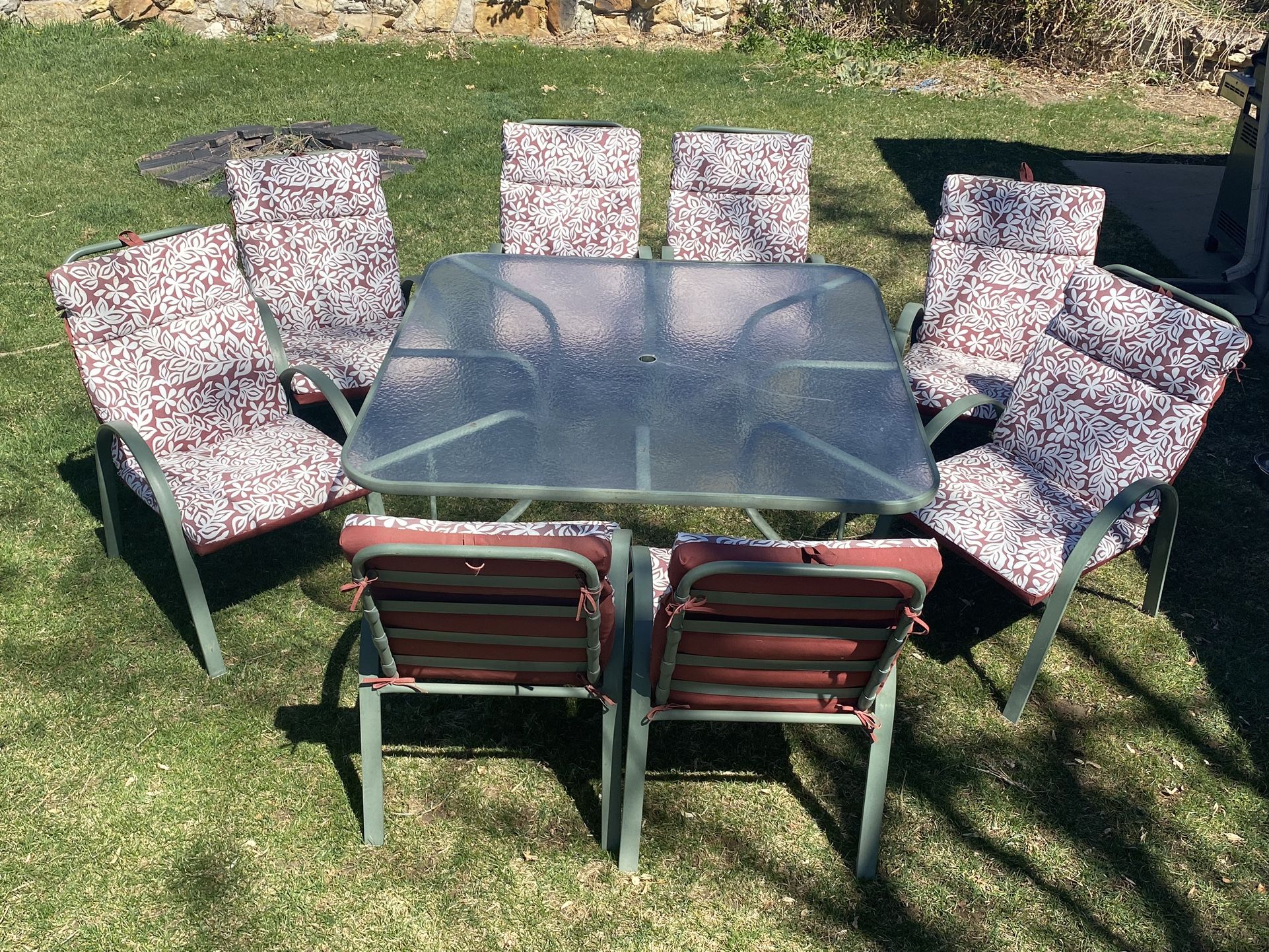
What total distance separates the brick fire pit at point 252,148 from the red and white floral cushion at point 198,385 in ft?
11.3

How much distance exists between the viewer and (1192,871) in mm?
3086

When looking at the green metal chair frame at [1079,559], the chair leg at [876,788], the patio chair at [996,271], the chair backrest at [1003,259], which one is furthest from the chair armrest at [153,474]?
the chair backrest at [1003,259]

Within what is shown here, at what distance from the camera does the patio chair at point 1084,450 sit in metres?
3.49

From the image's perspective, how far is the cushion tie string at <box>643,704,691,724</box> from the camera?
9.51 feet

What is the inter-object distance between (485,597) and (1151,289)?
299 cm

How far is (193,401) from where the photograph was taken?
3943 millimetres

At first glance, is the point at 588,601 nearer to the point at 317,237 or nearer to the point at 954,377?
the point at 954,377

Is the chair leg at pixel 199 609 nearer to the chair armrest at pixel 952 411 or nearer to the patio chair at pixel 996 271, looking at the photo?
the chair armrest at pixel 952 411

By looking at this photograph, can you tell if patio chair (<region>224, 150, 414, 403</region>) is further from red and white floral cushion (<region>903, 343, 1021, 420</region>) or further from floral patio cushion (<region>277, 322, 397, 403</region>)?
red and white floral cushion (<region>903, 343, 1021, 420</region>)

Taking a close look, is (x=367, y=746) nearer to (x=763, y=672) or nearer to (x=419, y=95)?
(x=763, y=672)

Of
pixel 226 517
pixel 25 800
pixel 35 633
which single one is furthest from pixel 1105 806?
pixel 35 633

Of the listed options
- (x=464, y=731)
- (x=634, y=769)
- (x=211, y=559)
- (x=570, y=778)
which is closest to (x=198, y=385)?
(x=211, y=559)

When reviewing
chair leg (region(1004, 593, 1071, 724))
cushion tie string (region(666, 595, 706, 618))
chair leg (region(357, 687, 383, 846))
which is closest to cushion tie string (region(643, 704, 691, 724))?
cushion tie string (region(666, 595, 706, 618))

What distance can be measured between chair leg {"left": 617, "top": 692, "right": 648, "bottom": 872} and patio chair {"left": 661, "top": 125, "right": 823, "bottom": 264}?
9.43 ft
